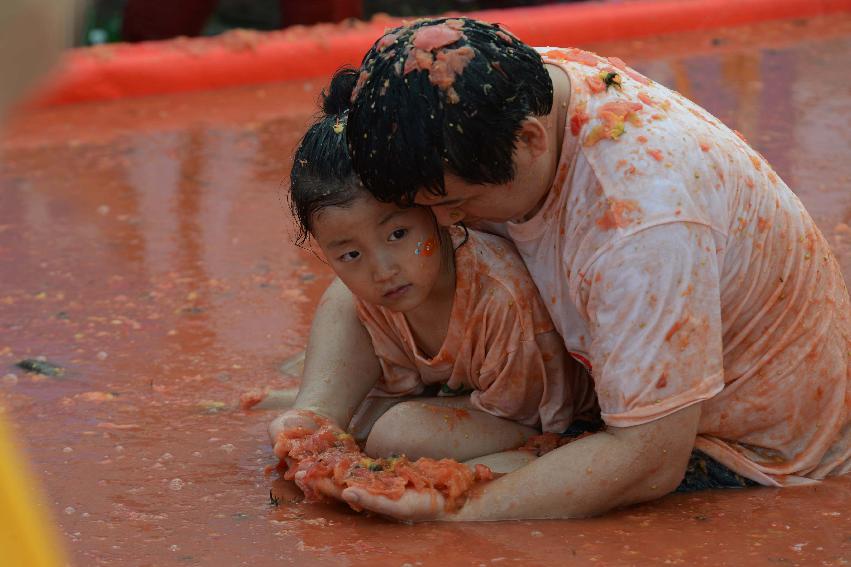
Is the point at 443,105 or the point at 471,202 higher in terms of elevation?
the point at 443,105

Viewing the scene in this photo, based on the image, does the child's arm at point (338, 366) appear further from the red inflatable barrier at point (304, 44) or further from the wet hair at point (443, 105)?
the red inflatable barrier at point (304, 44)

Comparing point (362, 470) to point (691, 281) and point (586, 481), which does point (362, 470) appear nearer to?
point (586, 481)

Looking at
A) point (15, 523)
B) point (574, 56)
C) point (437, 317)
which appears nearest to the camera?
point (15, 523)

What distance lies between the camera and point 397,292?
2.62 metres

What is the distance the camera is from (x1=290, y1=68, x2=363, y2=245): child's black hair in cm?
255

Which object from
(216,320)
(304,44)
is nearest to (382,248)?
(216,320)

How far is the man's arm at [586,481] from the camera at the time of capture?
2.47 m

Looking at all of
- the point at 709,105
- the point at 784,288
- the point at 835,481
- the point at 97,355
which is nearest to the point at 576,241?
the point at 784,288

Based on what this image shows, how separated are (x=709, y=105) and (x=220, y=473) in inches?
129

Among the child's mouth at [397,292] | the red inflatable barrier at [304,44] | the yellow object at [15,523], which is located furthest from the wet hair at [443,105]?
the red inflatable barrier at [304,44]

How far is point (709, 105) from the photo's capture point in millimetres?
5492

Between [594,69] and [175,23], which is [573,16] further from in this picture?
[594,69]

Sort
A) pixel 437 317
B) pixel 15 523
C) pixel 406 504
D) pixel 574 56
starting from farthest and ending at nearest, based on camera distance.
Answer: pixel 437 317 < pixel 574 56 < pixel 406 504 < pixel 15 523

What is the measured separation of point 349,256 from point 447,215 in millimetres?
239
